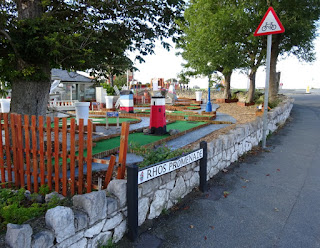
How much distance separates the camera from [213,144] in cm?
532

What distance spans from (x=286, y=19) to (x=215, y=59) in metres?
4.68

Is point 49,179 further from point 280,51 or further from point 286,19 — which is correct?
point 280,51

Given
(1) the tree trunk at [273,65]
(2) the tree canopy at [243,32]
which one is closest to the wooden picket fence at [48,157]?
(2) the tree canopy at [243,32]

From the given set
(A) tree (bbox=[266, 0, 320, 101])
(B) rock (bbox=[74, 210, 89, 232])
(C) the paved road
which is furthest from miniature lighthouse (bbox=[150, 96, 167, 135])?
(A) tree (bbox=[266, 0, 320, 101])

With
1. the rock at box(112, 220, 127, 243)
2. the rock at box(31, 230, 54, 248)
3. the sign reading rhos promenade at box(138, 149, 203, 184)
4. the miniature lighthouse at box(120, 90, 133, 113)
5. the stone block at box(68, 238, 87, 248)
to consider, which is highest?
the miniature lighthouse at box(120, 90, 133, 113)

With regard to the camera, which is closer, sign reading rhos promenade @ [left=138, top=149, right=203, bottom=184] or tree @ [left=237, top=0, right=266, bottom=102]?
sign reading rhos promenade @ [left=138, top=149, right=203, bottom=184]

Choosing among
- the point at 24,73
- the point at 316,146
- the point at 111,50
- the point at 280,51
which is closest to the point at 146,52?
the point at 111,50

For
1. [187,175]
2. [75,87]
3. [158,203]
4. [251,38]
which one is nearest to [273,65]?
[251,38]

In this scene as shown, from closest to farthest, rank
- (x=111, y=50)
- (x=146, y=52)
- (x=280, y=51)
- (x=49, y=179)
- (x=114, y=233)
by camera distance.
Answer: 1. (x=114, y=233)
2. (x=49, y=179)
3. (x=111, y=50)
4. (x=146, y=52)
5. (x=280, y=51)

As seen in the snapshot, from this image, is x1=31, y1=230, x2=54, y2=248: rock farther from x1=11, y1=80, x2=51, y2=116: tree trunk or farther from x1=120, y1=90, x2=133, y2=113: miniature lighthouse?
x1=120, y1=90, x2=133, y2=113: miniature lighthouse

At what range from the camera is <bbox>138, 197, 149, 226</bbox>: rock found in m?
Answer: 3.38

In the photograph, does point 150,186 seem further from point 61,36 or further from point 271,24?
point 271,24

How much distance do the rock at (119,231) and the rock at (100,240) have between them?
0.30 feet

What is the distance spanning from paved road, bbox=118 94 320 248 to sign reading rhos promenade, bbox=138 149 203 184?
0.69 metres
